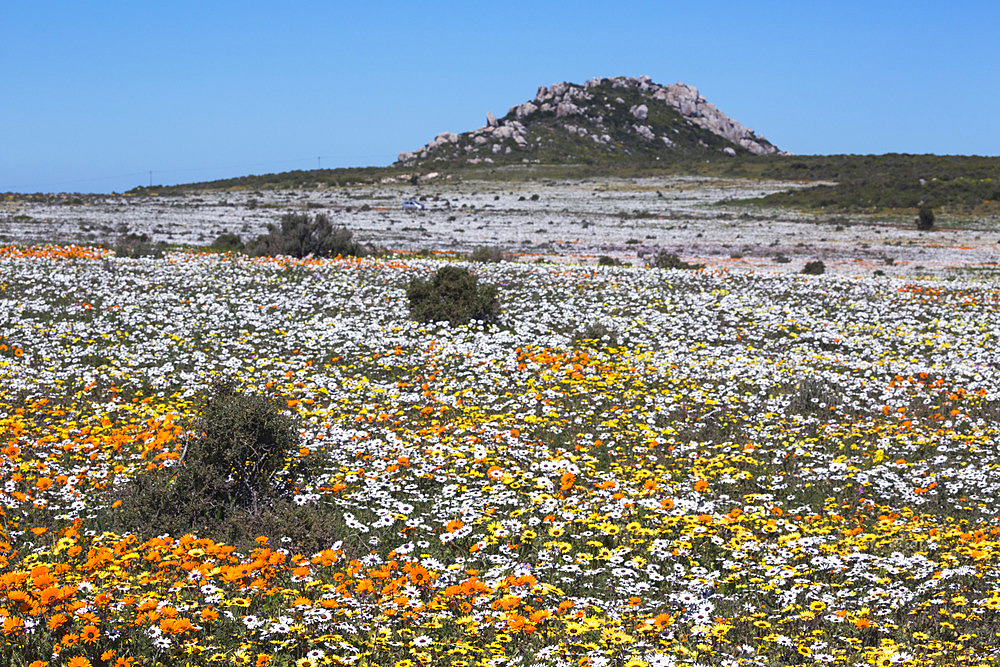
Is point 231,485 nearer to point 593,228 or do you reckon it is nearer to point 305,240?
point 305,240

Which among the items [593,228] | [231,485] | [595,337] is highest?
[593,228]

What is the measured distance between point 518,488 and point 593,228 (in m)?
51.6

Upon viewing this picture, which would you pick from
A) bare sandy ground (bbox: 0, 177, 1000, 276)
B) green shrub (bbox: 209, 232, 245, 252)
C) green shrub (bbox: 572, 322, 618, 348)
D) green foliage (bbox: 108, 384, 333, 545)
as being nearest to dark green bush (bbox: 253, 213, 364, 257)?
green shrub (bbox: 209, 232, 245, 252)

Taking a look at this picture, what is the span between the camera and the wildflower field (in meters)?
6.00

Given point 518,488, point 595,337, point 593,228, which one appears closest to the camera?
point 518,488

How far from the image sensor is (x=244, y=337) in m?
16.8

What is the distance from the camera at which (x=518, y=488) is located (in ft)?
31.0

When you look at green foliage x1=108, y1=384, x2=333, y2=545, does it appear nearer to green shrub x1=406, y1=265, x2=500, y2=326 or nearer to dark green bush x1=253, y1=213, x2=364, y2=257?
green shrub x1=406, y1=265, x2=500, y2=326

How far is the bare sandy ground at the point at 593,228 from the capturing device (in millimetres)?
41156

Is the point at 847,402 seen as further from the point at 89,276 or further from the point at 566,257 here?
the point at 566,257

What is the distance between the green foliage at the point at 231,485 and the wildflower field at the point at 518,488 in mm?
87

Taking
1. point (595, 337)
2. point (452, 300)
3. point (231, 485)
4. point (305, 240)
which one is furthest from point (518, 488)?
point (305, 240)

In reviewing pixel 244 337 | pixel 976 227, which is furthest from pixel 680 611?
pixel 976 227

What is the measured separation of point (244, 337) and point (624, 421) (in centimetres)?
902
